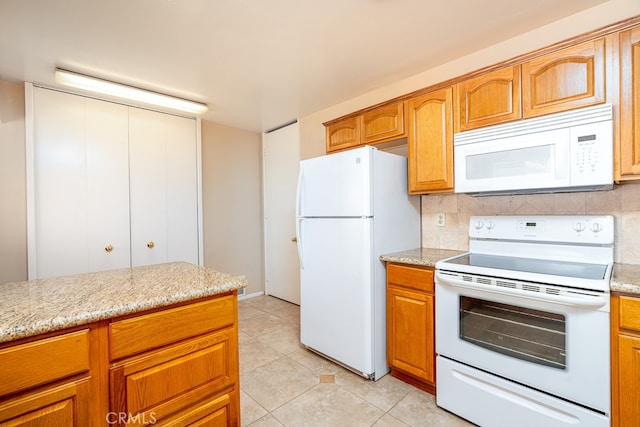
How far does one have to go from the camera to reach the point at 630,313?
122 centimetres

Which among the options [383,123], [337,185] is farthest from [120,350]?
[383,123]

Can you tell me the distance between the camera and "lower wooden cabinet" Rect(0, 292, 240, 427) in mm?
870

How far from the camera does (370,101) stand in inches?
111

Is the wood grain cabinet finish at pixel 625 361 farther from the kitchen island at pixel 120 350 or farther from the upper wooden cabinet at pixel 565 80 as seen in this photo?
the kitchen island at pixel 120 350

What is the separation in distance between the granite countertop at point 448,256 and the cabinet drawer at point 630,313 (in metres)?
0.04

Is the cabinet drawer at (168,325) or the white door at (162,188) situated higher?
the white door at (162,188)

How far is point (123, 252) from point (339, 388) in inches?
93.4

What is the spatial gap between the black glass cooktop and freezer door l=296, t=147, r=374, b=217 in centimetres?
72

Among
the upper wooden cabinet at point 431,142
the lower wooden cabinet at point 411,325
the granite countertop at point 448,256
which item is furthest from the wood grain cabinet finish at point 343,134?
the lower wooden cabinet at point 411,325

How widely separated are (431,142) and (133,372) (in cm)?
207

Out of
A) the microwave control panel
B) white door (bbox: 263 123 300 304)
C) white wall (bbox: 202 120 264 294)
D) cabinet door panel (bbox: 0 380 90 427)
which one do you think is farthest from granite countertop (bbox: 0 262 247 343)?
white door (bbox: 263 123 300 304)

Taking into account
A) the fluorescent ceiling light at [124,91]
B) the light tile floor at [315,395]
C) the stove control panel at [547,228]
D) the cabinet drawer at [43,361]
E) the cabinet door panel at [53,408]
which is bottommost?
the light tile floor at [315,395]

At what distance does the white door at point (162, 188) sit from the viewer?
2.92m

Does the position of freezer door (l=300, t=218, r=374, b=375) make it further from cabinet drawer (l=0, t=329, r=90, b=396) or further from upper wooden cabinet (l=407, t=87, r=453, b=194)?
cabinet drawer (l=0, t=329, r=90, b=396)
